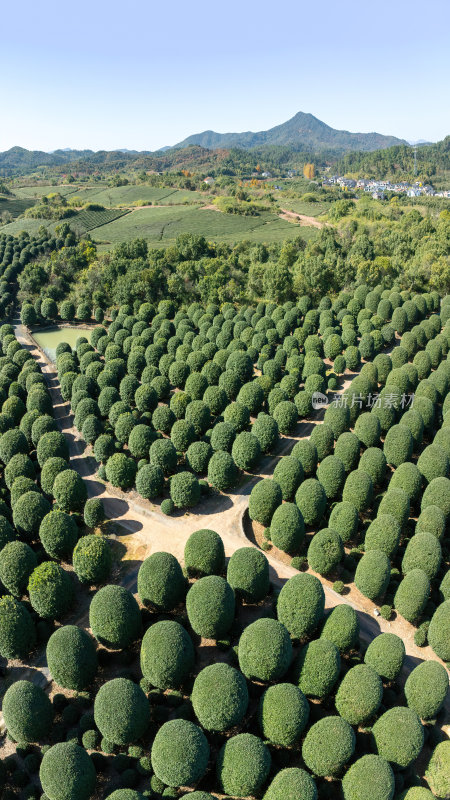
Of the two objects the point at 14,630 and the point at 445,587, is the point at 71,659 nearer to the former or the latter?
the point at 14,630

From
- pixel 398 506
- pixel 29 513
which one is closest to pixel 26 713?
pixel 29 513

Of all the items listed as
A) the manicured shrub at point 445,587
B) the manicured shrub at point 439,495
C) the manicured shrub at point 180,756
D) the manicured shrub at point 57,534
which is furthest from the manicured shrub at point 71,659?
the manicured shrub at point 439,495

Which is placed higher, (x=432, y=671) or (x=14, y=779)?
(x=432, y=671)

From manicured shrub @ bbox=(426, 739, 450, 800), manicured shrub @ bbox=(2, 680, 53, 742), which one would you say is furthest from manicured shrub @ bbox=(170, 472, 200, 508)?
manicured shrub @ bbox=(426, 739, 450, 800)

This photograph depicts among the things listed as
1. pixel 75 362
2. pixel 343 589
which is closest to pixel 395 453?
pixel 343 589

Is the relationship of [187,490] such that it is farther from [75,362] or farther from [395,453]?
[75,362]

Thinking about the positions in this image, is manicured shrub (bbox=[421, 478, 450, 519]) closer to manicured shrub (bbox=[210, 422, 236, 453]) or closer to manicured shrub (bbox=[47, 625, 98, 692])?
manicured shrub (bbox=[210, 422, 236, 453])

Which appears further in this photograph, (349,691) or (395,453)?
(395,453)
